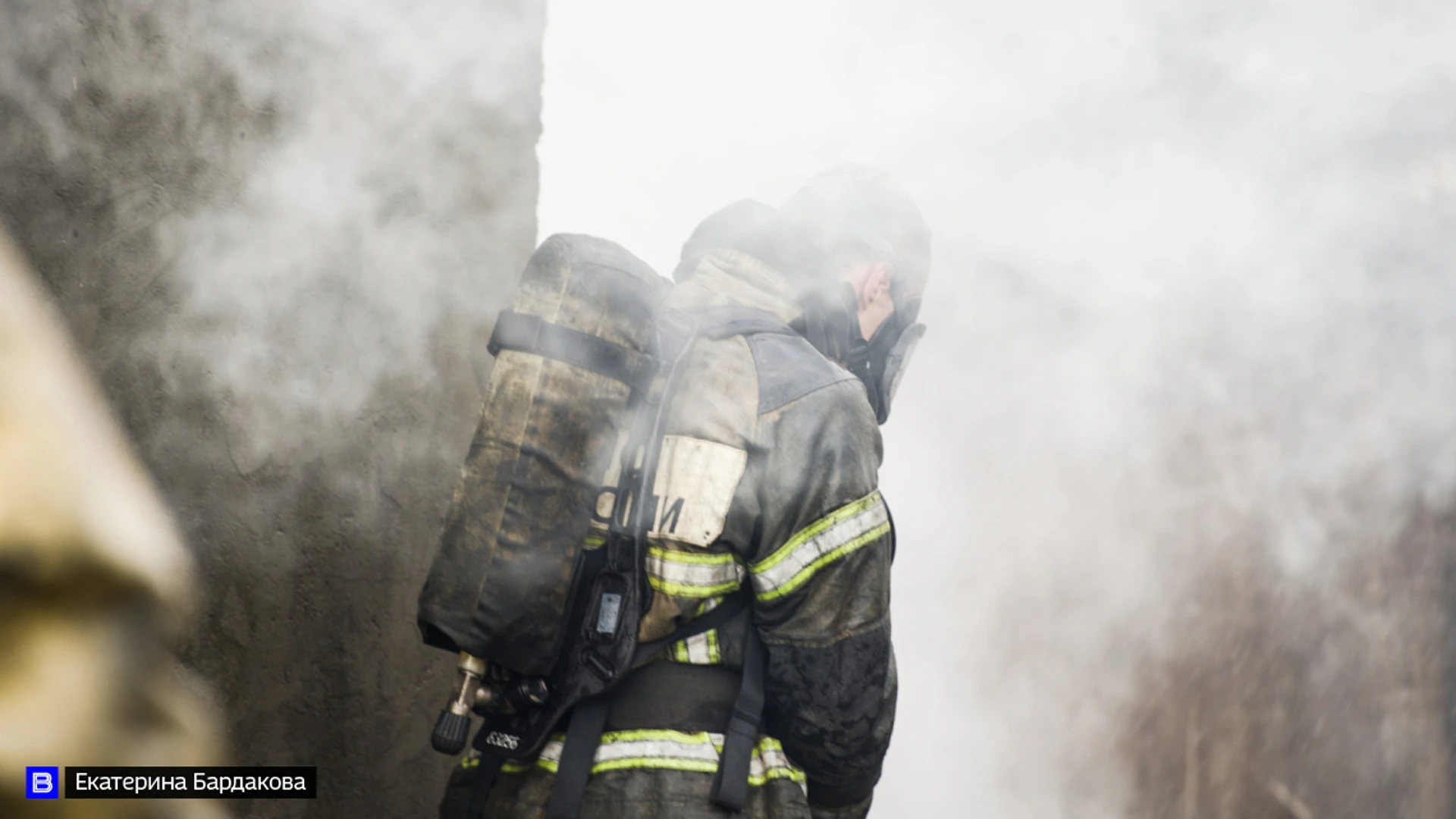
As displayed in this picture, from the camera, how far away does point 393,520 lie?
2498 mm

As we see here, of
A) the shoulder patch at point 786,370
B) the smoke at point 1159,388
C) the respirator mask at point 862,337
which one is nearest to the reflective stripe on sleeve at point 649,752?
the shoulder patch at point 786,370

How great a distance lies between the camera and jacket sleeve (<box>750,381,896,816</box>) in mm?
1520

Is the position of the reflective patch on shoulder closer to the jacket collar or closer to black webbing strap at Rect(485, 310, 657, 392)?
black webbing strap at Rect(485, 310, 657, 392)

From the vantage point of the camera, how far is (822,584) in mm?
1530

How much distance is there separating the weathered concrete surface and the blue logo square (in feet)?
2.57

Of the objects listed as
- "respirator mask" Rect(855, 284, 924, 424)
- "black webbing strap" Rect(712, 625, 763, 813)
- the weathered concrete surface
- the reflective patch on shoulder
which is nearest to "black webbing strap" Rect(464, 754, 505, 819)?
"black webbing strap" Rect(712, 625, 763, 813)

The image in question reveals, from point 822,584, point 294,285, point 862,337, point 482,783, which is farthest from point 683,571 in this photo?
point 294,285

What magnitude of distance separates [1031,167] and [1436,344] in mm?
1554

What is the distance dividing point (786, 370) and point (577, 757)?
773 mm

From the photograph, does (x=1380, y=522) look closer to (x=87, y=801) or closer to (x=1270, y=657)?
(x=1270, y=657)

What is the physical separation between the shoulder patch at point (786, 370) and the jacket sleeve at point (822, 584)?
2cm

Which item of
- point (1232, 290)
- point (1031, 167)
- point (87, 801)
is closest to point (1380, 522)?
point (1232, 290)

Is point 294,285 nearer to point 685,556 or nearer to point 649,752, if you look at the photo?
point 685,556

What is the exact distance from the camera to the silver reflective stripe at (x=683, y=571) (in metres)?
1.50
